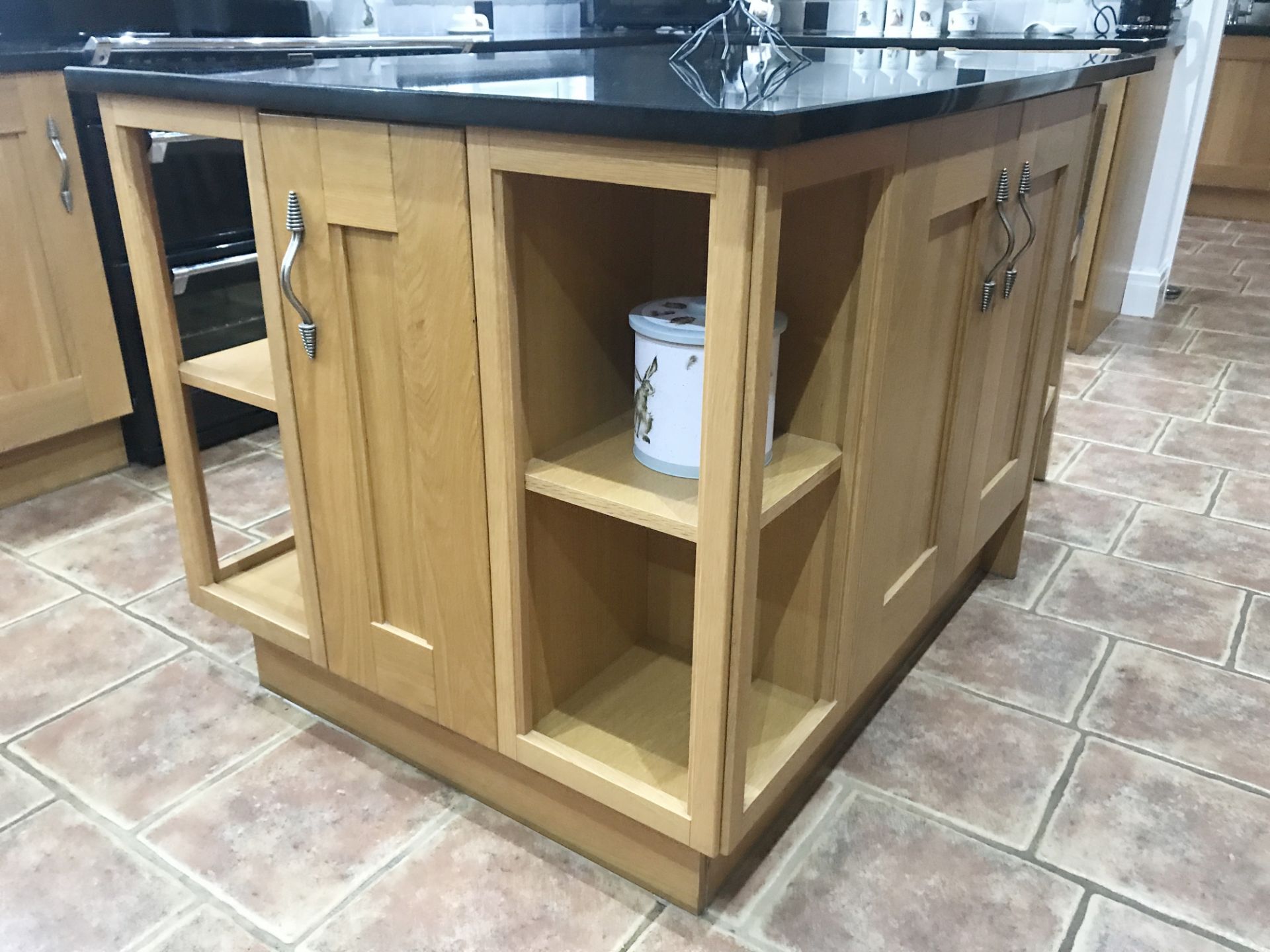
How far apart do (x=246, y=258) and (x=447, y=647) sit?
144 centimetres

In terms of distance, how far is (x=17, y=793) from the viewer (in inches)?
55.2

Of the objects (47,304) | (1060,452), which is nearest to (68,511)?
(47,304)

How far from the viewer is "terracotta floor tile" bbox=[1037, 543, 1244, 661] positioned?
180 cm

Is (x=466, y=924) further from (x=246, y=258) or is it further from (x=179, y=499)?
(x=246, y=258)

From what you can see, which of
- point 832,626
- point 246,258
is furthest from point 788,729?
point 246,258

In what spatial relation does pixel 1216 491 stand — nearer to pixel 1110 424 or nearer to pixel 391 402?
pixel 1110 424

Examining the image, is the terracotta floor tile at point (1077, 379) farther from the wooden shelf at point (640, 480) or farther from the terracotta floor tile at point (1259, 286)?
the wooden shelf at point (640, 480)

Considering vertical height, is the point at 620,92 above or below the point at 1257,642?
above

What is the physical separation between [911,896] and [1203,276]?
12.4 ft

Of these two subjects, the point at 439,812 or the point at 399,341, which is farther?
the point at 439,812

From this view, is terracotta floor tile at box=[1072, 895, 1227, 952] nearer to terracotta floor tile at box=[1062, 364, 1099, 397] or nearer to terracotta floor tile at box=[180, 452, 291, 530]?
terracotta floor tile at box=[180, 452, 291, 530]

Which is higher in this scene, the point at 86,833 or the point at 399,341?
the point at 399,341

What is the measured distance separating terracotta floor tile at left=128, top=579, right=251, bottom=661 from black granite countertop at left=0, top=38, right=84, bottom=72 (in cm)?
103

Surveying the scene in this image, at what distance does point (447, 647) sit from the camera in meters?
1.25
